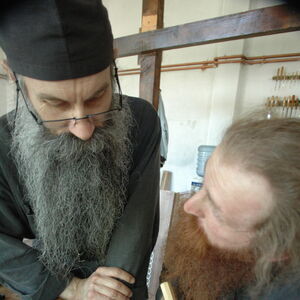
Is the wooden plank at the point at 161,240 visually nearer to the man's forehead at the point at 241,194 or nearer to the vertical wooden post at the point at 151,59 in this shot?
the vertical wooden post at the point at 151,59

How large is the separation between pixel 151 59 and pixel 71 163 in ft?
3.50

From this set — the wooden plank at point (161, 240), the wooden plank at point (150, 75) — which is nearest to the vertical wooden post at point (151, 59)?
the wooden plank at point (150, 75)

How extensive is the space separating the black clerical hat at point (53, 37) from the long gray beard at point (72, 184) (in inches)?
9.0

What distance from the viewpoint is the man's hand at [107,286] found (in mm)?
758

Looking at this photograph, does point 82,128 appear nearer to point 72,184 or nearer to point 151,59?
point 72,184

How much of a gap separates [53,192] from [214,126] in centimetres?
292

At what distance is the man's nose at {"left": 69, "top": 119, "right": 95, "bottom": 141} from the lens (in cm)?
74

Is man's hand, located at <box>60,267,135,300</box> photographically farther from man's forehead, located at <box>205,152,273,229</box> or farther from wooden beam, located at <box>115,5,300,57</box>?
wooden beam, located at <box>115,5,300,57</box>

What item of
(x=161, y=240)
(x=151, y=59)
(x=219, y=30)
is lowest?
(x=161, y=240)

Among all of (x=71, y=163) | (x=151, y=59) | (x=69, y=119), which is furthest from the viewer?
(x=151, y=59)

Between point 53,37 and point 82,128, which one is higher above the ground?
point 53,37

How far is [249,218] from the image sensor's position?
Result: 0.61m

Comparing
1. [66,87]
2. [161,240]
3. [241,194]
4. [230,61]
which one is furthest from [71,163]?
[230,61]

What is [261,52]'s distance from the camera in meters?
3.05
